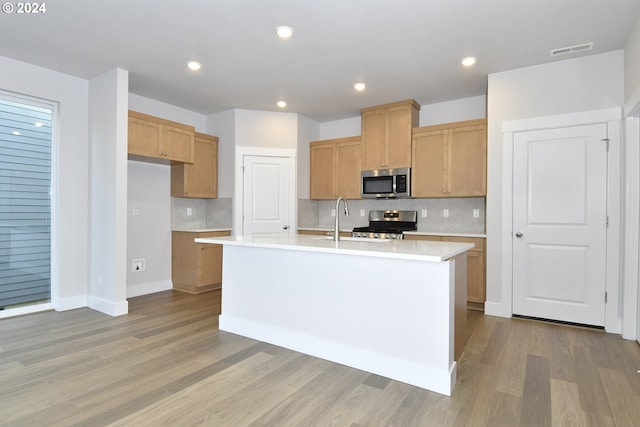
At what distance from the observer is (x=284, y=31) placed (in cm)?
300

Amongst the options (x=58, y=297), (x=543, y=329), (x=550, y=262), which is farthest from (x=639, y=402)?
(x=58, y=297)

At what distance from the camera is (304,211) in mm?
5715

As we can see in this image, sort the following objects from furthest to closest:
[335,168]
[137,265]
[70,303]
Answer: [335,168]
[137,265]
[70,303]

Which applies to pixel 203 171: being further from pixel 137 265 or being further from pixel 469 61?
pixel 469 61

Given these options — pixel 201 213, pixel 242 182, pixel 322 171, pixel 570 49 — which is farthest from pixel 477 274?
pixel 201 213

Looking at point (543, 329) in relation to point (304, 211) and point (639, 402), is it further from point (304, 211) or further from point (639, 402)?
point (304, 211)

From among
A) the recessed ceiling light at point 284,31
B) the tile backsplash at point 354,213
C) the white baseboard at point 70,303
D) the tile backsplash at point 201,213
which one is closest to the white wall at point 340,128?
the tile backsplash at point 354,213

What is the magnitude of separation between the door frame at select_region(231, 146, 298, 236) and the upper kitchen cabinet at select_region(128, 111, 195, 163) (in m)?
0.70

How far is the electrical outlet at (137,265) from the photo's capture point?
4723mm

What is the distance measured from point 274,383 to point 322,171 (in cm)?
381

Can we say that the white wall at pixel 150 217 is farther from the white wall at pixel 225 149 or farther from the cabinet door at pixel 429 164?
the cabinet door at pixel 429 164

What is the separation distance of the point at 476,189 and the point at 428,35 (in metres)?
2.01

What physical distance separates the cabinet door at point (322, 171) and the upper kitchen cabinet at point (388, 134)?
59 centimetres

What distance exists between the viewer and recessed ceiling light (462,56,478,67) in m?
3.50
